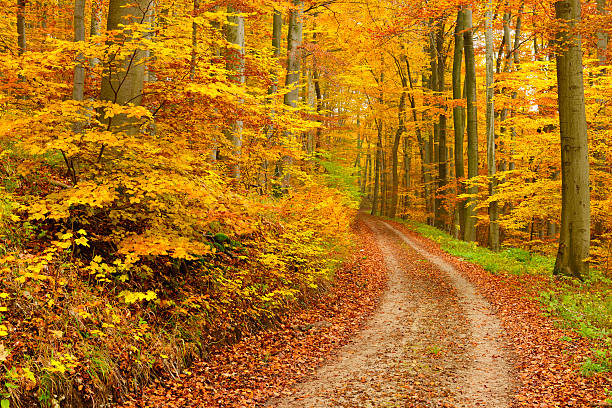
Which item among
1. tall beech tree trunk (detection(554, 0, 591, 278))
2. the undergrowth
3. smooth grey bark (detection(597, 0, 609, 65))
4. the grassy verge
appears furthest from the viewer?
smooth grey bark (detection(597, 0, 609, 65))

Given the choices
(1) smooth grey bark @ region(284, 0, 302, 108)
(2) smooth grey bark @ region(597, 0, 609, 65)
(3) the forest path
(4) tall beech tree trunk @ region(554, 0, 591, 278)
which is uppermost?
(2) smooth grey bark @ region(597, 0, 609, 65)

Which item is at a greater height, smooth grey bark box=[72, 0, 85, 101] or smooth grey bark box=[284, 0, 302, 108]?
smooth grey bark box=[284, 0, 302, 108]

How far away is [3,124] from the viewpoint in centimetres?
512

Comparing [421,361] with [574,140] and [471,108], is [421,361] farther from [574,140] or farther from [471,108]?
[471,108]

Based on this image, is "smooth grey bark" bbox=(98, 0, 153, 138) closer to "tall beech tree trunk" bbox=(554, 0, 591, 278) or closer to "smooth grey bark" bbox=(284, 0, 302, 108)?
"smooth grey bark" bbox=(284, 0, 302, 108)

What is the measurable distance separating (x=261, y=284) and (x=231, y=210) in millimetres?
2140

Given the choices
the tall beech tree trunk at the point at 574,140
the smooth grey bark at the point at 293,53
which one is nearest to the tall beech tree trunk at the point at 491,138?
the tall beech tree trunk at the point at 574,140

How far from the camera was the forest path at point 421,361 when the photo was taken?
216 inches

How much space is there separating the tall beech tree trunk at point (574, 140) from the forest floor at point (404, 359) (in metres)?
1.56

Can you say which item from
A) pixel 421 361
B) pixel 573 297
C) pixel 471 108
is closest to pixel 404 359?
pixel 421 361

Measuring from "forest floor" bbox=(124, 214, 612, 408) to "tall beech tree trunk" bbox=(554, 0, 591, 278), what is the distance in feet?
5.12

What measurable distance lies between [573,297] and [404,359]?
493 centimetres

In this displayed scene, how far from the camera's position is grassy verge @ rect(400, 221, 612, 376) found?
21.4ft

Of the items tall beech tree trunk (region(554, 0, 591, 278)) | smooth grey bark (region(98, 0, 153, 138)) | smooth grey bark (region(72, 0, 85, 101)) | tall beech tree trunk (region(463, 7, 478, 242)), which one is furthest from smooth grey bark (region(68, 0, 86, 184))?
tall beech tree trunk (region(463, 7, 478, 242))
